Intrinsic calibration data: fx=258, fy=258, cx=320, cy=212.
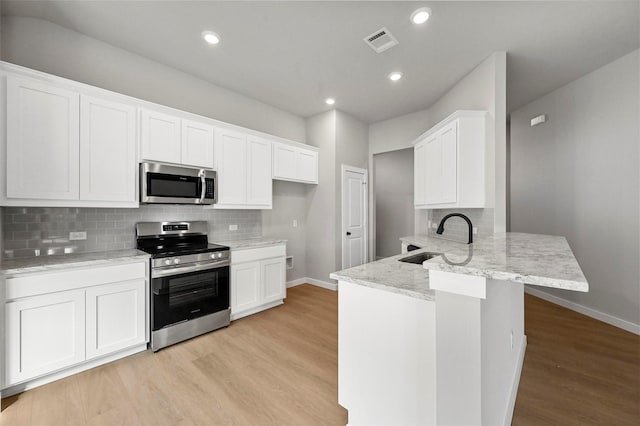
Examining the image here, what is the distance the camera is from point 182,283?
260 centimetres

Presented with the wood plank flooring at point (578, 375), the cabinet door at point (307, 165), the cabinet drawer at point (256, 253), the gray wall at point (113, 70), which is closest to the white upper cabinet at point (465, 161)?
the wood plank flooring at point (578, 375)

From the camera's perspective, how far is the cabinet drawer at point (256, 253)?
10.2 ft

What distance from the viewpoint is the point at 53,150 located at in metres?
2.13

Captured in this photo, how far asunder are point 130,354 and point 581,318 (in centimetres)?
512

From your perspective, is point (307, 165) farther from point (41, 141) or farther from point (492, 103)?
point (41, 141)

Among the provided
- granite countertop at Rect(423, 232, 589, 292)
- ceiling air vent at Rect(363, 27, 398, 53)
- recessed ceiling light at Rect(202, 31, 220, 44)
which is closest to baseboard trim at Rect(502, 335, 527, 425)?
granite countertop at Rect(423, 232, 589, 292)

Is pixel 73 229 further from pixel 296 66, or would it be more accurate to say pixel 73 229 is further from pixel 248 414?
pixel 296 66

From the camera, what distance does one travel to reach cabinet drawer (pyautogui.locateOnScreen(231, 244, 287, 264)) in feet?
10.2

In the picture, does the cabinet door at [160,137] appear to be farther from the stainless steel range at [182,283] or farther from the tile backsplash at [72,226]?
the stainless steel range at [182,283]

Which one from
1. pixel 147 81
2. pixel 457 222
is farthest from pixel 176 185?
pixel 457 222

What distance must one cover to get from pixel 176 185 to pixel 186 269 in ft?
3.01

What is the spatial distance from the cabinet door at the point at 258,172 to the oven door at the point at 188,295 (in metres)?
1.09

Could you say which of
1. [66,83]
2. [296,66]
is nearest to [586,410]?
[296,66]

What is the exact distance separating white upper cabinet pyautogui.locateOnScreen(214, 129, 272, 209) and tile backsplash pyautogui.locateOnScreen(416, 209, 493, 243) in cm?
268
